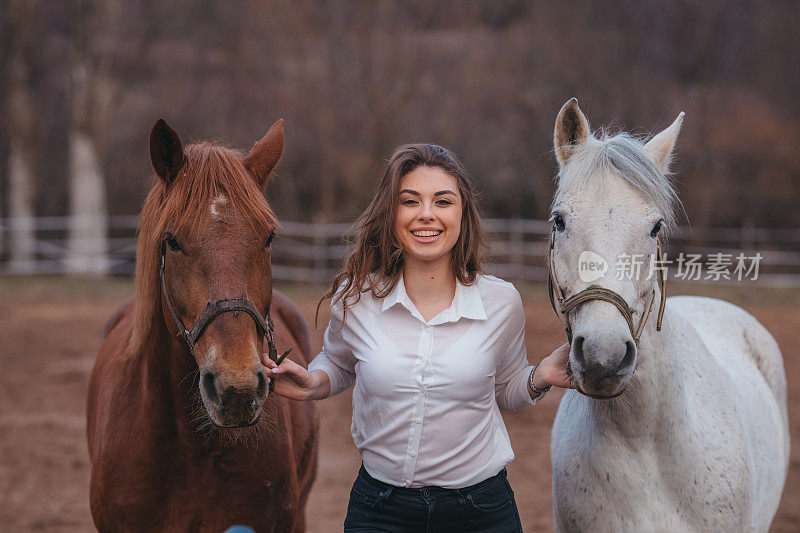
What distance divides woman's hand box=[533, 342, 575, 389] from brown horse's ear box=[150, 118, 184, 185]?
1261 millimetres

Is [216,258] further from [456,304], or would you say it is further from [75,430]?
[75,430]

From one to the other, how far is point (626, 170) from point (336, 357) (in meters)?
1.05

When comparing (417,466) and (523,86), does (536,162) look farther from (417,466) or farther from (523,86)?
(417,466)

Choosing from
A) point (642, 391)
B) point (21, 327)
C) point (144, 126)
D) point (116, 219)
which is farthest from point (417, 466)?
point (144, 126)

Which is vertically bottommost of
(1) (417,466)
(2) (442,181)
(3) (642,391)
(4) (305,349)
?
(4) (305,349)

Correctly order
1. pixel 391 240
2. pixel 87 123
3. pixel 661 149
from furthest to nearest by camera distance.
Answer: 1. pixel 87 123
2. pixel 661 149
3. pixel 391 240

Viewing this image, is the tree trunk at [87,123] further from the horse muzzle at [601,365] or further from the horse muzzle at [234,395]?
the horse muzzle at [601,365]

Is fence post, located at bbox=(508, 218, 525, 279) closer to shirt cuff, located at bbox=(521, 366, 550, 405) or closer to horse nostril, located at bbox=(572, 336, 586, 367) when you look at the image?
shirt cuff, located at bbox=(521, 366, 550, 405)

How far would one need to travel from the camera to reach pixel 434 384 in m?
2.10

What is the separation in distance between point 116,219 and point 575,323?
16571mm

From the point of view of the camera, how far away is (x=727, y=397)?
2.72m

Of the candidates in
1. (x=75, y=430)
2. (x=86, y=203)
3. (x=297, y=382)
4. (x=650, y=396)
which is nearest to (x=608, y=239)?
(x=650, y=396)

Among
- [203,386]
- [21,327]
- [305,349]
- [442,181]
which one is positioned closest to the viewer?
[203,386]

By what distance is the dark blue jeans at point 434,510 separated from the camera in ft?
6.76
